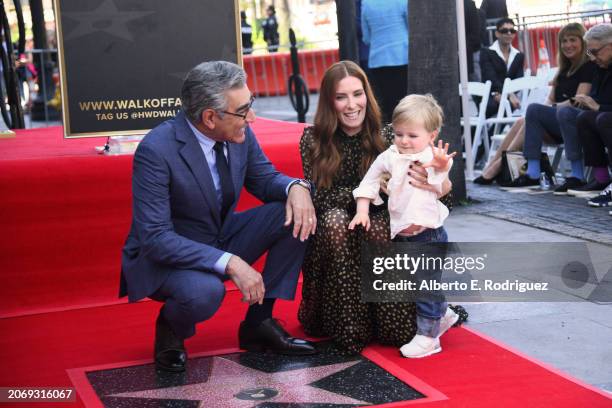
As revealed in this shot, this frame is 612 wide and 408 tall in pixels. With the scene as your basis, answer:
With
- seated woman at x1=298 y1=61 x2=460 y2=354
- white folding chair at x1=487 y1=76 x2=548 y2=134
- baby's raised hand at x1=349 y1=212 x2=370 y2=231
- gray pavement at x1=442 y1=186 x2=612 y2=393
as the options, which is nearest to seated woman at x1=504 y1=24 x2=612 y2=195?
gray pavement at x1=442 y1=186 x2=612 y2=393

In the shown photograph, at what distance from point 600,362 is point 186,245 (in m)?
1.80

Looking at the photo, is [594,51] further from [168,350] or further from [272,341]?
[168,350]

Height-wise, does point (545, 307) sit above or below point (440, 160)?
below

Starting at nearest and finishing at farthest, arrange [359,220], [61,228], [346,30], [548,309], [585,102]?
[359,220] < [548,309] < [61,228] < [585,102] < [346,30]

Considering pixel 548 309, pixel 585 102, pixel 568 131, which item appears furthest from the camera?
pixel 568 131

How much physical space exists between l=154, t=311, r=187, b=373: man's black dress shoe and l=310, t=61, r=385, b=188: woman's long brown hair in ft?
3.19

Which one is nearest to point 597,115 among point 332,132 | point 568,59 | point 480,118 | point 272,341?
point 568,59

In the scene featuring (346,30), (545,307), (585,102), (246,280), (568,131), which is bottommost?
(545,307)

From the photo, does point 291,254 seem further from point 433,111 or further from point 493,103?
point 493,103

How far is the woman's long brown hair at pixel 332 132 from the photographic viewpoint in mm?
4699

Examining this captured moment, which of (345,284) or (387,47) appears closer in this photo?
(345,284)

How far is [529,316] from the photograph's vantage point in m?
5.03

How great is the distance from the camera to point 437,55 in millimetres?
7844

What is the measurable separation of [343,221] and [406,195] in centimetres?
32
